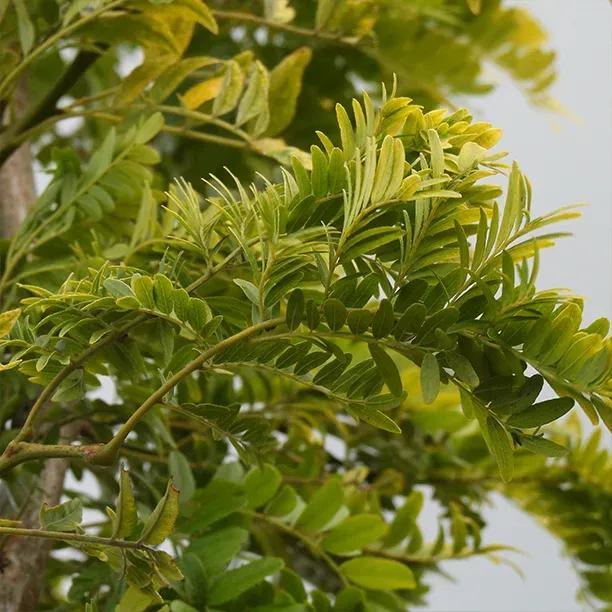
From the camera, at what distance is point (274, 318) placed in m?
Answer: 0.30

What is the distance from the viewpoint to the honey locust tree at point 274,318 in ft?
0.90

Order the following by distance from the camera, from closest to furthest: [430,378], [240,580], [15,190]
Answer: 1. [430,378]
2. [240,580]
3. [15,190]

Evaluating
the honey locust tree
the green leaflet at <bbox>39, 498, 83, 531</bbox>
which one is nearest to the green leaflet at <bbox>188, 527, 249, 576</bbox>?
the honey locust tree

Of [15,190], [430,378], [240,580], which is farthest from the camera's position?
[15,190]

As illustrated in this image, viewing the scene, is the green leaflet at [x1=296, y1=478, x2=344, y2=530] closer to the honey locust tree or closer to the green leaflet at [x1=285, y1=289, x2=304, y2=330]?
the honey locust tree

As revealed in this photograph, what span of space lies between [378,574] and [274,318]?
0.23 meters

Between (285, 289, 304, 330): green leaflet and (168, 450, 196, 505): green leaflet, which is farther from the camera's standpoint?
(168, 450, 196, 505): green leaflet

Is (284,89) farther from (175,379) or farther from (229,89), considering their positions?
(175,379)

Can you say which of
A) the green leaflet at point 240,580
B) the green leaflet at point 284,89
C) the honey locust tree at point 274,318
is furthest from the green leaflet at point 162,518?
the green leaflet at point 284,89

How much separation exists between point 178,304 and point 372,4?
0.96 feet

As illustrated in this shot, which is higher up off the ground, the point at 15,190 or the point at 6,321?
the point at 6,321

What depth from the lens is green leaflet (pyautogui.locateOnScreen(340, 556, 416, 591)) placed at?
478 millimetres

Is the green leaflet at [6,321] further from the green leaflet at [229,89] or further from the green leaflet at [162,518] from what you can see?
the green leaflet at [229,89]

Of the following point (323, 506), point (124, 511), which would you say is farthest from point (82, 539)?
point (323, 506)
